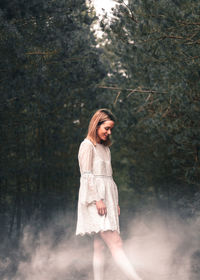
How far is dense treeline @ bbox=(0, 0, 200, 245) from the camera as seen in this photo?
8.76 meters

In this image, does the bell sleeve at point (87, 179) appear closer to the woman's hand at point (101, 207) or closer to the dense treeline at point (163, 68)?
the woman's hand at point (101, 207)

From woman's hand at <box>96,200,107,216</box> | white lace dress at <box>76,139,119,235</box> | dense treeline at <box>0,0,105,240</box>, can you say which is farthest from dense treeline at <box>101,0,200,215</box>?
woman's hand at <box>96,200,107,216</box>

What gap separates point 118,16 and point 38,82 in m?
4.36

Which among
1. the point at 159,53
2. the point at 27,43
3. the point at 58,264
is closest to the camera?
the point at 58,264

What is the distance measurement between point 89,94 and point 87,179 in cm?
1183

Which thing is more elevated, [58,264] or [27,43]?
[27,43]

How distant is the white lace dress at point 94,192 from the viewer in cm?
523

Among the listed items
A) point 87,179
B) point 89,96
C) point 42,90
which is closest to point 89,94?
point 89,96

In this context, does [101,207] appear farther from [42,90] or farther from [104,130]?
[42,90]

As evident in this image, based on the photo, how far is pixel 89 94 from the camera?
16.9 m

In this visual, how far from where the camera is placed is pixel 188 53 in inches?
347

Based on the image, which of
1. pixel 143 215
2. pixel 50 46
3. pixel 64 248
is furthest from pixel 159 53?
pixel 143 215

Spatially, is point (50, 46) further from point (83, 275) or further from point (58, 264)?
point (83, 275)

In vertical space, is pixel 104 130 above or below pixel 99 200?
above
